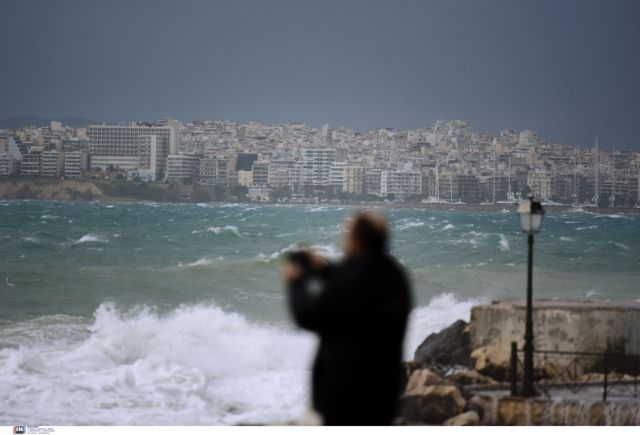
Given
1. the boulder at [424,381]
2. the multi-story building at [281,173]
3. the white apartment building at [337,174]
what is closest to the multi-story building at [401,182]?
the white apartment building at [337,174]

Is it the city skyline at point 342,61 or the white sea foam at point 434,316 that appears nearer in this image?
the white sea foam at point 434,316

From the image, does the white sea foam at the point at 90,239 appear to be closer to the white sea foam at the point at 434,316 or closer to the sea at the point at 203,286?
the sea at the point at 203,286

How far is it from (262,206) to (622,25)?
379cm

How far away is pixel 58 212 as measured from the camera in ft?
35.9

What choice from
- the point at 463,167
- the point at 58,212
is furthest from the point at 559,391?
the point at 58,212

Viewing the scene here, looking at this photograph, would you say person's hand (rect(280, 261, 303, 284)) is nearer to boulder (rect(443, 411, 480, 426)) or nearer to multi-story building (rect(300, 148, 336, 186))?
boulder (rect(443, 411, 480, 426))

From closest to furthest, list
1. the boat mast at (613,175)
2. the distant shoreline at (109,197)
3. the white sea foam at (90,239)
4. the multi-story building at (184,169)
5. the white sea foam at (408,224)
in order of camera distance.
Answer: the boat mast at (613,175) → the distant shoreline at (109,197) → the white sea foam at (408,224) → the multi-story building at (184,169) → the white sea foam at (90,239)

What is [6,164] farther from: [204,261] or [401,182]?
[401,182]

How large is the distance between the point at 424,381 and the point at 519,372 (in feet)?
2.01

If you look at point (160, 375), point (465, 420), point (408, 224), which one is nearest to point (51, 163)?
point (408, 224)

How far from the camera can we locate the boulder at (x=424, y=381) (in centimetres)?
562

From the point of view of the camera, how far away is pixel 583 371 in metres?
6.02

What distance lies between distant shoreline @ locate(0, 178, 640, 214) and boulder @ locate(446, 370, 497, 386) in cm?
408
